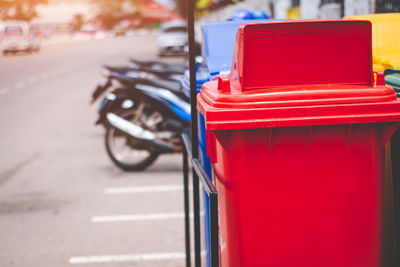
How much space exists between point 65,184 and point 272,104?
4.35m

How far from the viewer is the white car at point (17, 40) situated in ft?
108

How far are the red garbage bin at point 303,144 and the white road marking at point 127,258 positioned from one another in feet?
5.98

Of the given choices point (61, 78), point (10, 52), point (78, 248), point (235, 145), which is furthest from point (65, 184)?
point (10, 52)

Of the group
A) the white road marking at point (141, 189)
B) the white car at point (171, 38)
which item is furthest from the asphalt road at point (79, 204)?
the white car at point (171, 38)

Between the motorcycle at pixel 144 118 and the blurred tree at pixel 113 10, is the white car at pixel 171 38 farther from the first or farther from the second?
the blurred tree at pixel 113 10

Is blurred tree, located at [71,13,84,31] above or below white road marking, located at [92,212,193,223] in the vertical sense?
above

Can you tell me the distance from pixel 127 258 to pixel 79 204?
1.47 metres

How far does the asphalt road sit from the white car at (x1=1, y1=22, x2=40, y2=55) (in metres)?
25.0

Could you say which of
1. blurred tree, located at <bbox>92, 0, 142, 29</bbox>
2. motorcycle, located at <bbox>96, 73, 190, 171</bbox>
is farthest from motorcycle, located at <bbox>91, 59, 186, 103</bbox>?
blurred tree, located at <bbox>92, 0, 142, 29</bbox>

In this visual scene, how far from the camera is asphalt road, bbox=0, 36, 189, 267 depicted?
4105mm

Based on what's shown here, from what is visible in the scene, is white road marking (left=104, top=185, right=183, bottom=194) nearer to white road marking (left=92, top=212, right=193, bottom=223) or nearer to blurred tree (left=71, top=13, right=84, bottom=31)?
white road marking (left=92, top=212, right=193, bottom=223)

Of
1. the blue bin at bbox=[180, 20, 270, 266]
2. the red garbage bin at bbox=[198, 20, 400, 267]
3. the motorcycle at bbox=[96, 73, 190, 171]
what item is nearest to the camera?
the red garbage bin at bbox=[198, 20, 400, 267]

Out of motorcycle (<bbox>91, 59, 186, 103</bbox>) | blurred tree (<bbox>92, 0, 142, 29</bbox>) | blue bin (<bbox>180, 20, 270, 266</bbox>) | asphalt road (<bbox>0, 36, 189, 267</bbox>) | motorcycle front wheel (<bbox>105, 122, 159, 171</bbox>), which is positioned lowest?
asphalt road (<bbox>0, 36, 189, 267</bbox>)

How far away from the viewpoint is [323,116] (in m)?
2.06
